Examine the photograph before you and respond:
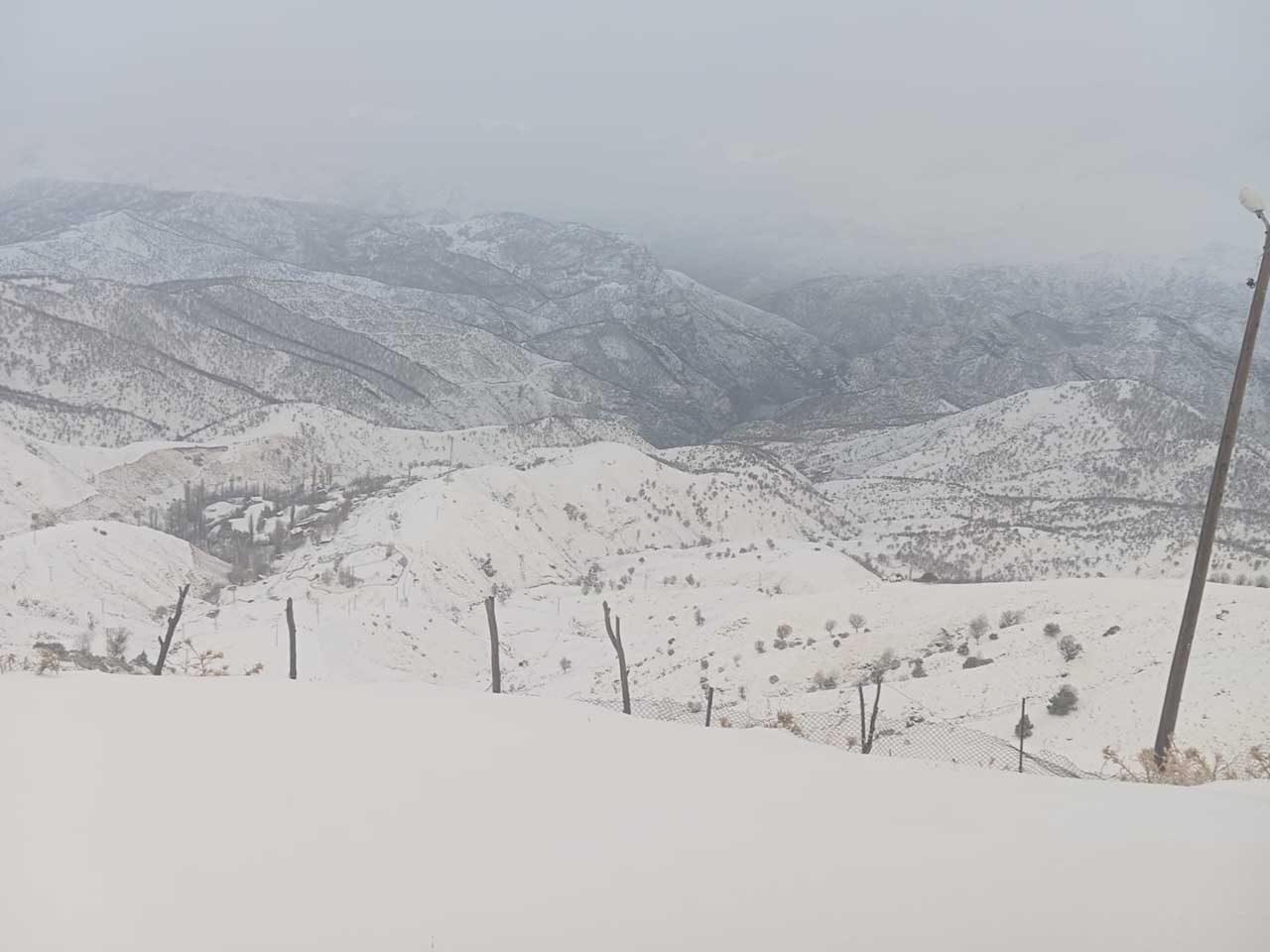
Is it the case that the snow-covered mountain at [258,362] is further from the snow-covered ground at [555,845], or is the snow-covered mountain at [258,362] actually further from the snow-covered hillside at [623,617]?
the snow-covered ground at [555,845]

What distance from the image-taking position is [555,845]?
4.88 metres

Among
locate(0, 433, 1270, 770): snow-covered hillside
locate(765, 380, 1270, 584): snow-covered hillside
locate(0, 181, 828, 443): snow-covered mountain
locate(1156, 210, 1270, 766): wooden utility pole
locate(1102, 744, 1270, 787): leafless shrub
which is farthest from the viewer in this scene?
locate(0, 181, 828, 443): snow-covered mountain

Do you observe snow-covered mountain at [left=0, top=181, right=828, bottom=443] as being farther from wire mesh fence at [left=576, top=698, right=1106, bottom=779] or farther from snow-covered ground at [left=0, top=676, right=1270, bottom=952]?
snow-covered ground at [left=0, top=676, right=1270, bottom=952]

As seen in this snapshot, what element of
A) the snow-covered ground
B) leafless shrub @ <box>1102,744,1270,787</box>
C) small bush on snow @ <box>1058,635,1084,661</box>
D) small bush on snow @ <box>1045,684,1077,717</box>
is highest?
the snow-covered ground

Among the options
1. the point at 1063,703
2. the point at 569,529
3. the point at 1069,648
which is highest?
the point at 1069,648

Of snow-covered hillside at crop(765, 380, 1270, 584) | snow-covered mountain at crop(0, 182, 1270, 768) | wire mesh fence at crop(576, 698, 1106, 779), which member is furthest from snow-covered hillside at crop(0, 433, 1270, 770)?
snow-covered hillside at crop(765, 380, 1270, 584)

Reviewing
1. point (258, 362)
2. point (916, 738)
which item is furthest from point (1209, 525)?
point (258, 362)

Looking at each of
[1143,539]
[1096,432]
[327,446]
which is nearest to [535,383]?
[327,446]

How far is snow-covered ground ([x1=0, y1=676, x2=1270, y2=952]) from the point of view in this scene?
3992 mm

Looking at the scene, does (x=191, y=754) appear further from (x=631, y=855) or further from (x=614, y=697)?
(x=614, y=697)

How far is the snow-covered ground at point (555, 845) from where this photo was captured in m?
3.99

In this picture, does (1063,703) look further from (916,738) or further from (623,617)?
(623,617)

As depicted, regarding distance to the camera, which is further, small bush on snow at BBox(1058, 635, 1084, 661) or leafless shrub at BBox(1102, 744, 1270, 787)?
small bush on snow at BBox(1058, 635, 1084, 661)

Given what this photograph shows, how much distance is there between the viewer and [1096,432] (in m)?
101
